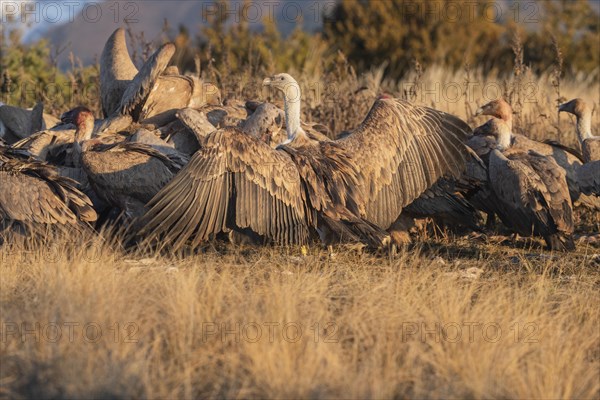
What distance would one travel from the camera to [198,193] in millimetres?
6957

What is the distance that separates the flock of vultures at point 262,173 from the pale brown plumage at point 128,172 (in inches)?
0.5

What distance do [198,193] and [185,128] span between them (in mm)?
2257

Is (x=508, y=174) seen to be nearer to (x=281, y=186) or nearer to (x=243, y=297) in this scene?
(x=281, y=186)

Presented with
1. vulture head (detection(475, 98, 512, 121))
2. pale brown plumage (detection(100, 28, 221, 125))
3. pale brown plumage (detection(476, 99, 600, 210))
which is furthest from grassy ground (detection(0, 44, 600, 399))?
vulture head (detection(475, 98, 512, 121))

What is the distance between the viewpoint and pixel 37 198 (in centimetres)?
748

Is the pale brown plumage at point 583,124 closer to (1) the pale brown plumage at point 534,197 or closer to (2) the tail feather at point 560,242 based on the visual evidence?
(1) the pale brown plumage at point 534,197

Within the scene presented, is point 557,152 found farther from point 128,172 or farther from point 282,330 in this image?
point 282,330

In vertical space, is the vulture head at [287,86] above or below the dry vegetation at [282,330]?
above

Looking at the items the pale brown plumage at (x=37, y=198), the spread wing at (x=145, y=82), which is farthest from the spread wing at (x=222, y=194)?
the spread wing at (x=145, y=82)

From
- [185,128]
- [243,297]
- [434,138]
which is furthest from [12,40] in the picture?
[243,297]

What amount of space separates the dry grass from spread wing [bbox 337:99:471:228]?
1.33 m

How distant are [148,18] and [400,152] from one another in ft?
292

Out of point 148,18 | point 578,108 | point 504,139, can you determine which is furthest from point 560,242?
point 148,18

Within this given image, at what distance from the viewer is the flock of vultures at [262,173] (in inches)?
277
